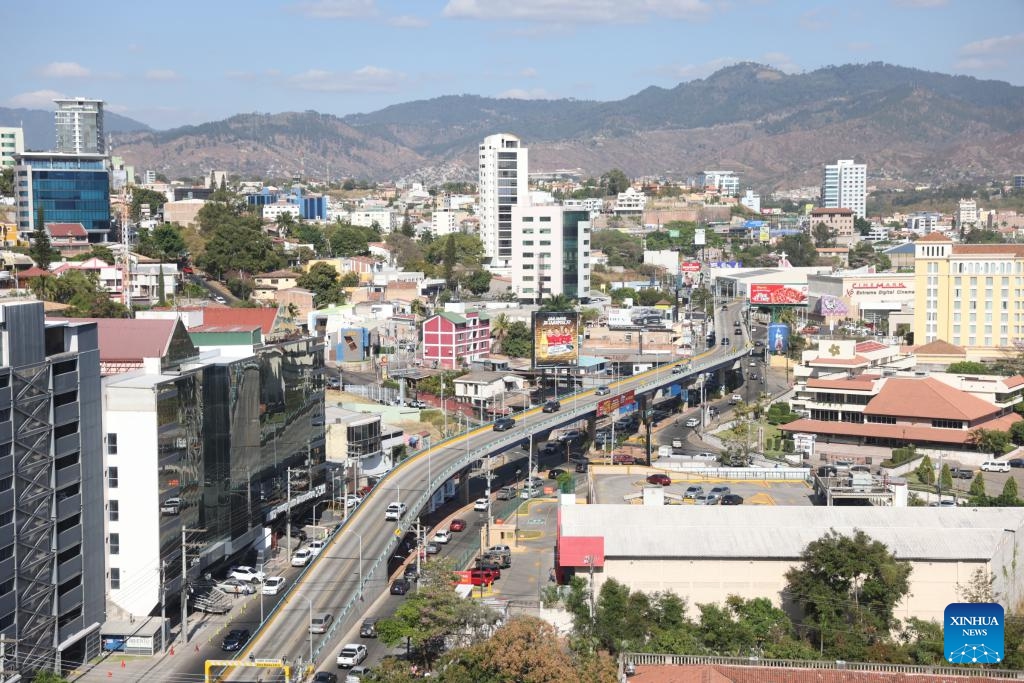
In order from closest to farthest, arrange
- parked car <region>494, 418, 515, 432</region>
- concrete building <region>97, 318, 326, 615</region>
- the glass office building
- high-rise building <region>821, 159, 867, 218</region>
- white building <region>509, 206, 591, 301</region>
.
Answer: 1. concrete building <region>97, 318, 326, 615</region>
2. parked car <region>494, 418, 515, 432</region>
3. the glass office building
4. white building <region>509, 206, 591, 301</region>
5. high-rise building <region>821, 159, 867, 218</region>

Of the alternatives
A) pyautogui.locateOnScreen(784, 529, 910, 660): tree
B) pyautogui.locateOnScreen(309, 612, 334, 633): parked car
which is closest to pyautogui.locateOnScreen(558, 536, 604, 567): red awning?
pyautogui.locateOnScreen(784, 529, 910, 660): tree

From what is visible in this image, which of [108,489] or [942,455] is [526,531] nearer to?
[108,489]

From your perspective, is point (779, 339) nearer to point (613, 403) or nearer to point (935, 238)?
point (935, 238)

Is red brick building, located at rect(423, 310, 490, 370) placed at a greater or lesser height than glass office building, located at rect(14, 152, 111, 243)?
lesser

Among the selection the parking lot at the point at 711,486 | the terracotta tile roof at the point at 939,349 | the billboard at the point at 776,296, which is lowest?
the parking lot at the point at 711,486

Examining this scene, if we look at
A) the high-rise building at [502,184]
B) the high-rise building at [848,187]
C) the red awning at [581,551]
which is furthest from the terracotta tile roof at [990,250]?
the high-rise building at [848,187]

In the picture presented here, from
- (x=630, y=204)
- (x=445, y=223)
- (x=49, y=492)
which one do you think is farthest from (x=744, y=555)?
(x=630, y=204)

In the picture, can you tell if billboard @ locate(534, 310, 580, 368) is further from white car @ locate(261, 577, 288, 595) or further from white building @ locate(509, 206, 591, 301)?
white building @ locate(509, 206, 591, 301)

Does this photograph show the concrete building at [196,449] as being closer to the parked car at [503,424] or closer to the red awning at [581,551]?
the red awning at [581,551]
